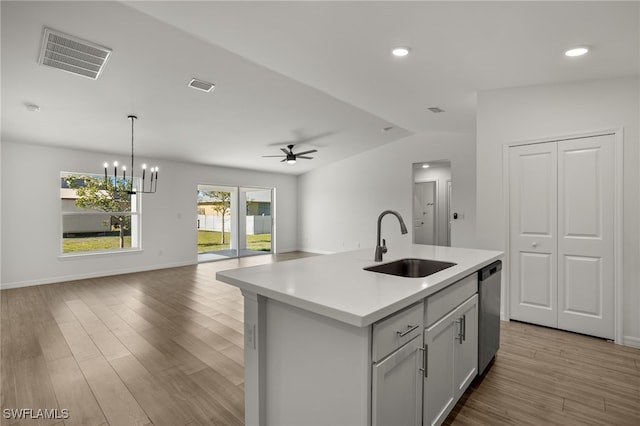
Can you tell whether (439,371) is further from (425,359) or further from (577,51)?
(577,51)

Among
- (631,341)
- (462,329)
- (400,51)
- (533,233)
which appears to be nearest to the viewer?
(462,329)

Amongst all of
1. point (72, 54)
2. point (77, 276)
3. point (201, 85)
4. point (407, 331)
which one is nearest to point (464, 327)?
point (407, 331)

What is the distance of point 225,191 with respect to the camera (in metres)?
8.41

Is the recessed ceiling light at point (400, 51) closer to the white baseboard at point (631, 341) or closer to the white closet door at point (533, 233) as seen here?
the white closet door at point (533, 233)

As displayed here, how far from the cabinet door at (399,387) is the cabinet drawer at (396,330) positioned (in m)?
0.03

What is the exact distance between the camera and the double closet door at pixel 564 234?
305 centimetres

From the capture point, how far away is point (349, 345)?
1.23m

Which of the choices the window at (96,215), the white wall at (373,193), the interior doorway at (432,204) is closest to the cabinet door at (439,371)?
the white wall at (373,193)

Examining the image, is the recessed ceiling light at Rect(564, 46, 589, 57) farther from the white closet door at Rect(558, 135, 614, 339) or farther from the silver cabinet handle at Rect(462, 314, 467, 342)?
the silver cabinet handle at Rect(462, 314, 467, 342)

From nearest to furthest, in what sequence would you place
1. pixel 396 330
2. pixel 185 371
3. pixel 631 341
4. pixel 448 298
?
1. pixel 396 330
2. pixel 448 298
3. pixel 185 371
4. pixel 631 341

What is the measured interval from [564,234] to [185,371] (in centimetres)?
383

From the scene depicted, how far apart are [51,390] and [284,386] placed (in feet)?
6.30

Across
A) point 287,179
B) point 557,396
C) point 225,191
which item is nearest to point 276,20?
point 557,396

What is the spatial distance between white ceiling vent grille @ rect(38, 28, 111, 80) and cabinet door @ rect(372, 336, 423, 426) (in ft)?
11.2
